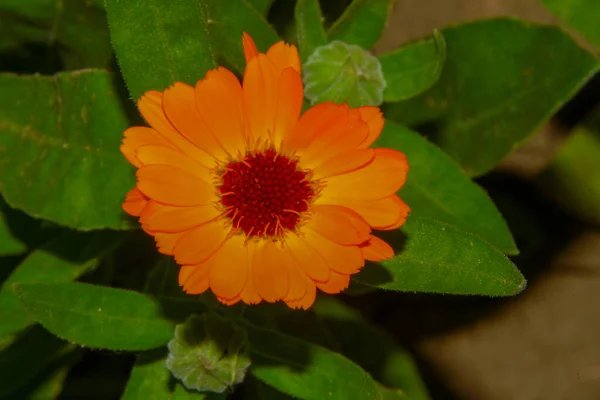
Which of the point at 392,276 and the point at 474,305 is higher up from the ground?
the point at 392,276

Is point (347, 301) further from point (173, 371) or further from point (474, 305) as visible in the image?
point (173, 371)

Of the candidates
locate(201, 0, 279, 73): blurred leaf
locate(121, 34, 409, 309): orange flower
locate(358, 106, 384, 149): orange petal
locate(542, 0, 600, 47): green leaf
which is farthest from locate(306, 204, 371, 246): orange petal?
locate(542, 0, 600, 47): green leaf

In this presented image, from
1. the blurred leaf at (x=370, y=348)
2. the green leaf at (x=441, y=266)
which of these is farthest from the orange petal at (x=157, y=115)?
the blurred leaf at (x=370, y=348)

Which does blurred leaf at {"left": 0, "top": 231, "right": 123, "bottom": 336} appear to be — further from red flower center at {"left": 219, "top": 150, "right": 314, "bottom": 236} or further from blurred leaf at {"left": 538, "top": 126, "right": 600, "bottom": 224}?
blurred leaf at {"left": 538, "top": 126, "right": 600, "bottom": 224}

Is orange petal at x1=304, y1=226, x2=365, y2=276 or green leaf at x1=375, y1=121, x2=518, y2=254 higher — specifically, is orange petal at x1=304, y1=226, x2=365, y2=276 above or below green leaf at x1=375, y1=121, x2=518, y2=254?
above

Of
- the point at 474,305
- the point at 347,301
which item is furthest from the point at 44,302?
the point at 474,305

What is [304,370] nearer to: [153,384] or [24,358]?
[153,384]
